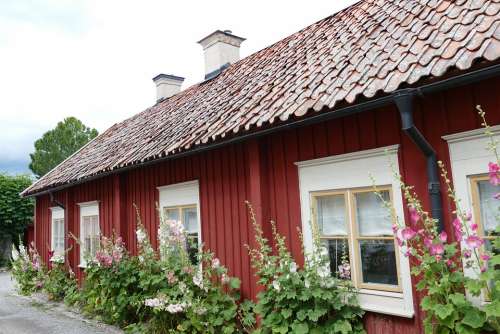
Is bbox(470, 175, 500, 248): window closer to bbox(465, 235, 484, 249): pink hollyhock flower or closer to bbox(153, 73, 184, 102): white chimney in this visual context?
bbox(465, 235, 484, 249): pink hollyhock flower

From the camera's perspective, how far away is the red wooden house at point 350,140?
3.39m

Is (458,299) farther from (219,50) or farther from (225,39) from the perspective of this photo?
(225,39)

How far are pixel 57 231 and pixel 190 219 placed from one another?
22.8 feet

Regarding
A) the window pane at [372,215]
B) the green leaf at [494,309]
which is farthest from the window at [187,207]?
the green leaf at [494,309]

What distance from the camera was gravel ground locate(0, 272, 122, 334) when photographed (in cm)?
682

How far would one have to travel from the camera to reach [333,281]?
4.00 metres

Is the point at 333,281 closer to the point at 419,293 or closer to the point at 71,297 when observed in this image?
the point at 419,293

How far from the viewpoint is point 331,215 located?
446cm

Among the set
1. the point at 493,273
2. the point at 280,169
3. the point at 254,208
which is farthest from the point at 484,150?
the point at 254,208

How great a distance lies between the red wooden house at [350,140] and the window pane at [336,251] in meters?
0.02

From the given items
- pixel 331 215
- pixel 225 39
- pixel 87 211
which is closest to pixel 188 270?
pixel 331 215

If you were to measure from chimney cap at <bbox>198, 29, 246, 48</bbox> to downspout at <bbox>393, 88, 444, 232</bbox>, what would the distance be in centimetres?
736

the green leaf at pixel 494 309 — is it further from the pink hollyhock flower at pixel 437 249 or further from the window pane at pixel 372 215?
the window pane at pixel 372 215

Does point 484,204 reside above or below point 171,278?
above
